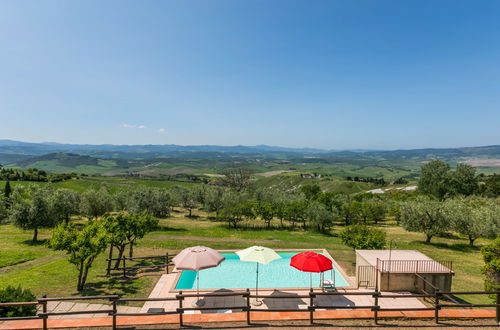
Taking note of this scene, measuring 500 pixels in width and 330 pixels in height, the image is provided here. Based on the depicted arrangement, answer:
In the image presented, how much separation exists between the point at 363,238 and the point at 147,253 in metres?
21.2

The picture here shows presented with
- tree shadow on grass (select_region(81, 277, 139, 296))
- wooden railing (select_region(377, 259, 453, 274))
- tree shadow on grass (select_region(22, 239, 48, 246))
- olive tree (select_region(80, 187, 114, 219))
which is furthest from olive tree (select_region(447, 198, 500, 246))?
olive tree (select_region(80, 187, 114, 219))

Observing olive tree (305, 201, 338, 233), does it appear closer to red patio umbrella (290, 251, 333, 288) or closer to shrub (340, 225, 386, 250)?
shrub (340, 225, 386, 250)

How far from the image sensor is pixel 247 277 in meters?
20.8

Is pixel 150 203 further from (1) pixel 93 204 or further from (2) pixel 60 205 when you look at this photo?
(2) pixel 60 205

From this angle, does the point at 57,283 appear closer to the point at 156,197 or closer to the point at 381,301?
the point at 381,301

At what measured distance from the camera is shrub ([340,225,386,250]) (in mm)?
21391

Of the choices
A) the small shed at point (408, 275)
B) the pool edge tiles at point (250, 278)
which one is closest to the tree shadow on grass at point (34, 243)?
the pool edge tiles at point (250, 278)

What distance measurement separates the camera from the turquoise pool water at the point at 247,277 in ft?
62.0

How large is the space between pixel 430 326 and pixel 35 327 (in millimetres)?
15667

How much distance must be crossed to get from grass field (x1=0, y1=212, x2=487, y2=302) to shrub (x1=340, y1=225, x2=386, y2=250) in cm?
195

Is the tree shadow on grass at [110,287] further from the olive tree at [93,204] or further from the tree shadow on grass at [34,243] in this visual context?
the olive tree at [93,204]

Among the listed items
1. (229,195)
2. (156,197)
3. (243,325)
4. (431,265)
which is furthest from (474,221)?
(156,197)

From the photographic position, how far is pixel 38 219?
109 ft

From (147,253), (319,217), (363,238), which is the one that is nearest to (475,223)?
(319,217)
